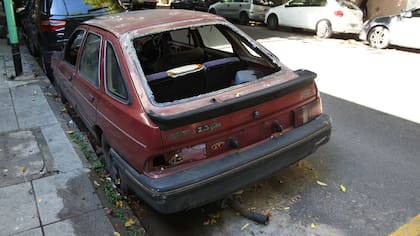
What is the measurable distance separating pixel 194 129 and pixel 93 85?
60.0 inches

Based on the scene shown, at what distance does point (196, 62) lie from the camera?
13.6 feet

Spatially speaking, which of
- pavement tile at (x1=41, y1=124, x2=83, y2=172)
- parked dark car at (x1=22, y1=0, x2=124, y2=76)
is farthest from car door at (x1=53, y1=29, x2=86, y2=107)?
parked dark car at (x1=22, y1=0, x2=124, y2=76)

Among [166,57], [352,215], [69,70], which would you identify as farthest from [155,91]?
[352,215]

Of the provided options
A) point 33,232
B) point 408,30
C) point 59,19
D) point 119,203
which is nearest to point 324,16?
point 408,30

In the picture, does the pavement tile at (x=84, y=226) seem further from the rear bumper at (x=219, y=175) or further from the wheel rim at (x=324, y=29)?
the wheel rim at (x=324, y=29)

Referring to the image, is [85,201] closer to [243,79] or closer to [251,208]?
[251,208]

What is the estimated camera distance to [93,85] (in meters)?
3.78

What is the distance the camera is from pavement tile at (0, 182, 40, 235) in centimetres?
311

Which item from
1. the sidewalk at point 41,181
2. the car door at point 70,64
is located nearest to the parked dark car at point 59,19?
the sidewalk at point 41,181

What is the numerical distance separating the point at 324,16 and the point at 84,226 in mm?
12279

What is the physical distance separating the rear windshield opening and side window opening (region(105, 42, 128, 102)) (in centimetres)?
29

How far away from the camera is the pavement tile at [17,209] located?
10.2ft

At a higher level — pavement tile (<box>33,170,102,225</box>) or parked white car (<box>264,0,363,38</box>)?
parked white car (<box>264,0,363,38</box>)

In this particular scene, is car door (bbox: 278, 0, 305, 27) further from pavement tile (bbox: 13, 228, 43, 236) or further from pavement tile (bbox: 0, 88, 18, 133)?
pavement tile (bbox: 13, 228, 43, 236)
